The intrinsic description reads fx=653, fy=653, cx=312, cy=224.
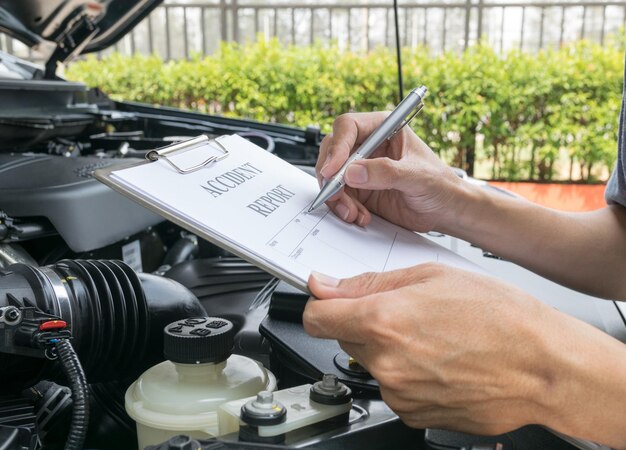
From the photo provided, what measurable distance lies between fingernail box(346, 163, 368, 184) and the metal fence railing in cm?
642

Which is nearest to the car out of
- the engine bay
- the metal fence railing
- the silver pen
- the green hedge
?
the engine bay

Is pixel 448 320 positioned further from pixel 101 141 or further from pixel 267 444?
pixel 101 141

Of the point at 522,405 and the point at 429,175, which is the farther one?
the point at 429,175

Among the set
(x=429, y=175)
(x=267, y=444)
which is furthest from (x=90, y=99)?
(x=267, y=444)

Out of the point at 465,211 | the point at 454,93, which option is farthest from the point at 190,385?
the point at 454,93

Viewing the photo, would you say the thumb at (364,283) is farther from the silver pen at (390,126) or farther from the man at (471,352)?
the silver pen at (390,126)

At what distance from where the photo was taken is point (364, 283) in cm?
60

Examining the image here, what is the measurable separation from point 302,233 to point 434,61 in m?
5.08

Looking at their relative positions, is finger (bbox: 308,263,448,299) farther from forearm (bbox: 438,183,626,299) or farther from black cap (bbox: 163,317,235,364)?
forearm (bbox: 438,183,626,299)

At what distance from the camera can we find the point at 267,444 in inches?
21.1

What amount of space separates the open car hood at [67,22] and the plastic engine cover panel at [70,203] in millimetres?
501

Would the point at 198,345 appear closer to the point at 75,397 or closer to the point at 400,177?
the point at 75,397

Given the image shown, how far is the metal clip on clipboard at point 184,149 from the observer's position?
0.70 meters

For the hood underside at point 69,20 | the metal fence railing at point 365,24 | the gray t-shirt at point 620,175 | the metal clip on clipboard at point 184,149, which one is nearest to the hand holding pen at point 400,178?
the metal clip on clipboard at point 184,149
